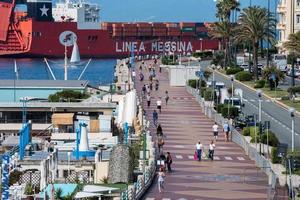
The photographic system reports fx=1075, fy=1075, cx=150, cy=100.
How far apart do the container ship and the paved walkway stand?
114576 mm

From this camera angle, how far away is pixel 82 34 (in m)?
178

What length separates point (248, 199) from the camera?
110 feet

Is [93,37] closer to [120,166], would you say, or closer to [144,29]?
[144,29]

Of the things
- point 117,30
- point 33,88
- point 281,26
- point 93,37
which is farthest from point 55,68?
point 33,88

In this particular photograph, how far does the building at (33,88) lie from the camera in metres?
77.0

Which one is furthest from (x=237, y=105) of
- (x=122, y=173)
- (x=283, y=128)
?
(x=122, y=173)

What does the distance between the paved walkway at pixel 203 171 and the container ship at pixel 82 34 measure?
115 metres

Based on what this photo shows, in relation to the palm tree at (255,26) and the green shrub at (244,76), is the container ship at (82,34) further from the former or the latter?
the green shrub at (244,76)

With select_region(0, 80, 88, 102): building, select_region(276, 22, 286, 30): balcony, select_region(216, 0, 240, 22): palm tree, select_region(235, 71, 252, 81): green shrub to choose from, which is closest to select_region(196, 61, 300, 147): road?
select_region(235, 71, 252, 81): green shrub

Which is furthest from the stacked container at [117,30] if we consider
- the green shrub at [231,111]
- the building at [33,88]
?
the green shrub at [231,111]

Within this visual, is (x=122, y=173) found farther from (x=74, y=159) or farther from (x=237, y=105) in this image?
(x=237, y=105)

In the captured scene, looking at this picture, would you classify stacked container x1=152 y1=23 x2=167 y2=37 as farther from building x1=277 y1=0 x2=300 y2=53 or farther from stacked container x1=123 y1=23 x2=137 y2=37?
building x1=277 y1=0 x2=300 y2=53

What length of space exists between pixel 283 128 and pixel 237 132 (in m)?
6.03

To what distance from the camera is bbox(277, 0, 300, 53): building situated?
4408 inches
